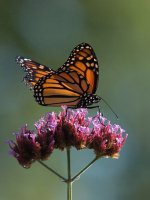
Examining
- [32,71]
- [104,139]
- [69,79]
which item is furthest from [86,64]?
[104,139]

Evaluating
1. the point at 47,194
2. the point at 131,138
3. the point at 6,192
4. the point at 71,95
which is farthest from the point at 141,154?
the point at 71,95

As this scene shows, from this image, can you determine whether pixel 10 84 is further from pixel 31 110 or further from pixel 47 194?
pixel 47 194

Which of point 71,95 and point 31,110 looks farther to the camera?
point 31,110

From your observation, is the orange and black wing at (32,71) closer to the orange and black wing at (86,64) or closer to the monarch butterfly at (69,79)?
the monarch butterfly at (69,79)

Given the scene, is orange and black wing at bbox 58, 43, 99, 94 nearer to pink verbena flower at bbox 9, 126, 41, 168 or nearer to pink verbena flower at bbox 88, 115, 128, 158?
pink verbena flower at bbox 88, 115, 128, 158

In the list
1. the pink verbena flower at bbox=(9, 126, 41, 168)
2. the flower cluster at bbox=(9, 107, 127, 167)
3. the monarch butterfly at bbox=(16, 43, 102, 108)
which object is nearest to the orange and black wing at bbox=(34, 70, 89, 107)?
the monarch butterfly at bbox=(16, 43, 102, 108)

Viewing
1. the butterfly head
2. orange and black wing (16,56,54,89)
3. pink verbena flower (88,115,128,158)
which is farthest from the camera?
orange and black wing (16,56,54,89)

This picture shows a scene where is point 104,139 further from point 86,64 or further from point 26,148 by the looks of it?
point 86,64
